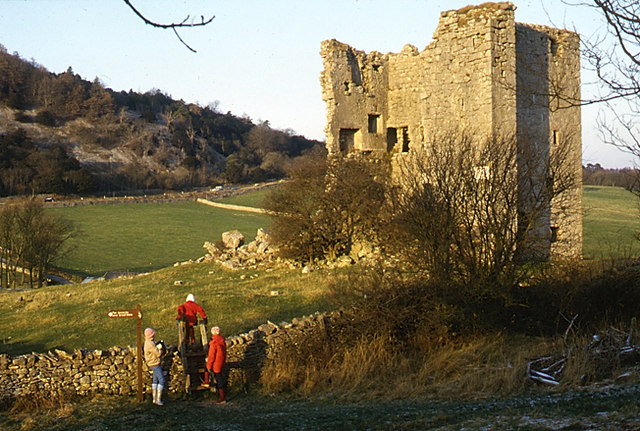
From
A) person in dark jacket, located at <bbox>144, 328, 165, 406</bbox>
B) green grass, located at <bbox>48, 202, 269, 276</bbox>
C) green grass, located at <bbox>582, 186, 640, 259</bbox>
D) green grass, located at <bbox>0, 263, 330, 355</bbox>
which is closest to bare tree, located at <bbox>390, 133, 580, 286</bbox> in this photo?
green grass, located at <bbox>0, 263, 330, 355</bbox>

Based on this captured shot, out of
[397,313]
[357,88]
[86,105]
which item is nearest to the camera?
[397,313]

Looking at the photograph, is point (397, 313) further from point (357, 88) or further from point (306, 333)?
point (357, 88)

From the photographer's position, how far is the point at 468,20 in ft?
68.1

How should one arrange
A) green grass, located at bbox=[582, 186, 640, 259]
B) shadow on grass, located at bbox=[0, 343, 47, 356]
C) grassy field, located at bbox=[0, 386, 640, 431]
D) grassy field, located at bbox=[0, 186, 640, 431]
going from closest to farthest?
grassy field, located at bbox=[0, 386, 640, 431] < grassy field, located at bbox=[0, 186, 640, 431] < shadow on grass, located at bbox=[0, 343, 47, 356] < green grass, located at bbox=[582, 186, 640, 259]

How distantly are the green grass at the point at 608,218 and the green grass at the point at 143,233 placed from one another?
2192 centimetres

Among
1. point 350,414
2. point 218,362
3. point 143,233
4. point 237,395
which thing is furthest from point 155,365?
point 143,233

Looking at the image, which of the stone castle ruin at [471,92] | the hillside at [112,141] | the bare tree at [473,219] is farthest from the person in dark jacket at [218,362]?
the hillside at [112,141]

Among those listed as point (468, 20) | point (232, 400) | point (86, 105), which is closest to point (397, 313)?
point (232, 400)

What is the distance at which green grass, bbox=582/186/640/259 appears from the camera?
3462 cm

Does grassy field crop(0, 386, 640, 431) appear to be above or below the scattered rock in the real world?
below

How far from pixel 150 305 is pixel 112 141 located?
9814 centimetres

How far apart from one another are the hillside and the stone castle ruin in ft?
186

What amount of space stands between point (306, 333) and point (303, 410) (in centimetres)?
330

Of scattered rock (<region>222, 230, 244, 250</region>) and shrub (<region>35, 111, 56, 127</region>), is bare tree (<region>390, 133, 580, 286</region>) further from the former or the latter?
shrub (<region>35, 111, 56, 127</region>)
